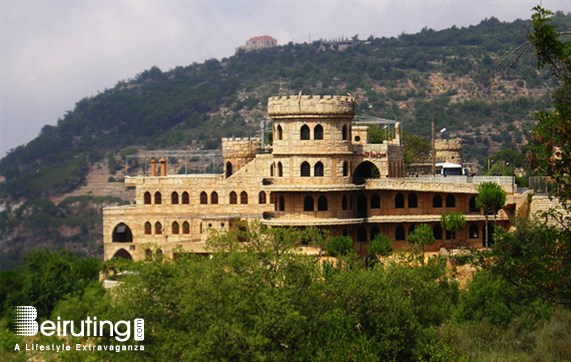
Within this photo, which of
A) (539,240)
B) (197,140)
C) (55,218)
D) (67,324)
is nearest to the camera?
(539,240)

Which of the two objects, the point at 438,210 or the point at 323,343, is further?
the point at 438,210

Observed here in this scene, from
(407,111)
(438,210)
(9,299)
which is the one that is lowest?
(9,299)

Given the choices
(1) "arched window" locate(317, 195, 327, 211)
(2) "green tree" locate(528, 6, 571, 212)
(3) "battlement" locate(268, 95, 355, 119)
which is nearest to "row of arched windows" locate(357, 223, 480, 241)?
(1) "arched window" locate(317, 195, 327, 211)

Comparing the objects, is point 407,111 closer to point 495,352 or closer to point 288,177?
point 288,177

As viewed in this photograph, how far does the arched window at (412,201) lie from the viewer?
6519cm

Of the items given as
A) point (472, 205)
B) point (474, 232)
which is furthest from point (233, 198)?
point (474, 232)

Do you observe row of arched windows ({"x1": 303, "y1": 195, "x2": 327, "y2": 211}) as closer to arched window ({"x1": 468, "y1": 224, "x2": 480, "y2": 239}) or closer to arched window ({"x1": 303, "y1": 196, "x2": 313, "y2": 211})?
arched window ({"x1": 303, "y1": 196, "x2": 313, "y2": 211})

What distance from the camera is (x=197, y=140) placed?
18462cm

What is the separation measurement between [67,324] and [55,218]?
112 metres

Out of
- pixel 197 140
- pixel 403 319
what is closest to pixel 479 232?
pixel 403 319

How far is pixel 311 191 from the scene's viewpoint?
207ft

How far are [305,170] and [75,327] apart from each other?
1739 cm

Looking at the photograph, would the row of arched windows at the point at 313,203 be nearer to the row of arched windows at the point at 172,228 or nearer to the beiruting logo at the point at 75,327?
the row of arched windows at the point at 172,228

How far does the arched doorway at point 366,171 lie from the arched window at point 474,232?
241 inches
